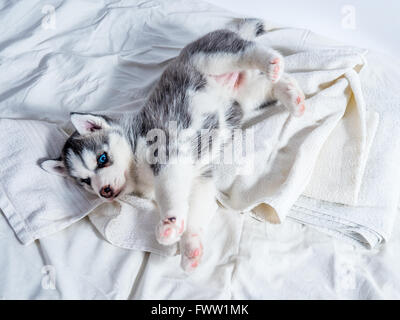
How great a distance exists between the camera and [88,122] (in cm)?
140

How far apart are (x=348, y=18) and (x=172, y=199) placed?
161cm

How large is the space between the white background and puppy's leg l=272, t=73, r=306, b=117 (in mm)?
938

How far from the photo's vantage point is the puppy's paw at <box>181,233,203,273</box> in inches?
44.2

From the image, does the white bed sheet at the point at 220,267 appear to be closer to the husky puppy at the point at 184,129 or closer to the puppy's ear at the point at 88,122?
the husky puppy at the point at 184,129

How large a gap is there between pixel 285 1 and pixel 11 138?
5.66ft

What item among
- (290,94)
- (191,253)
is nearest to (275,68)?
(290,94)

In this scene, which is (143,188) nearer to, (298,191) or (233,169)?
(233,169)

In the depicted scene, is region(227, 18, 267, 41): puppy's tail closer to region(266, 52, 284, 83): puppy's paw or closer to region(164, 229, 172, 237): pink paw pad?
region(266, 52, 284, 83): puppy's paw

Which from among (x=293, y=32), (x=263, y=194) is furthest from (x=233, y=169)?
(x=293, y=32)

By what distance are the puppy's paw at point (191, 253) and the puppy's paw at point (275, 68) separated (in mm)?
604

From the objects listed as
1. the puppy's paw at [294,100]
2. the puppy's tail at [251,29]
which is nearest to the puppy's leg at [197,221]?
the puppy's paw at [294,100]

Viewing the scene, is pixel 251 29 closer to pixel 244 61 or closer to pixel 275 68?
pixel 244 61

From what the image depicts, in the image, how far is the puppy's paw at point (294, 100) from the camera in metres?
1.32

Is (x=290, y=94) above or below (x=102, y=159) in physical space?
above
